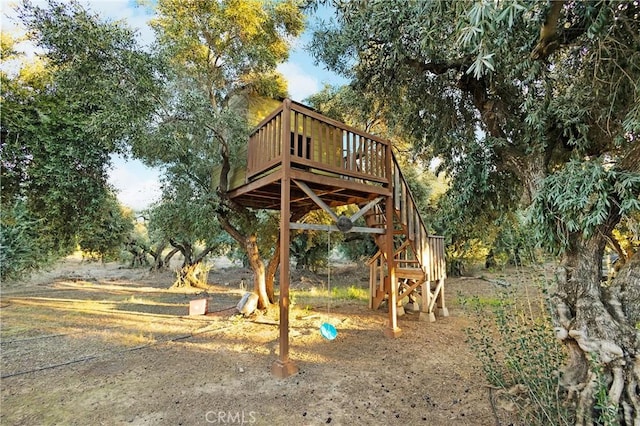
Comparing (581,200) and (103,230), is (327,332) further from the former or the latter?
(103,230)

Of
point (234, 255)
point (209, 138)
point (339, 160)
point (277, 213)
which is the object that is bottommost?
point (234, 255)

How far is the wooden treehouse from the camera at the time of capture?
405 centimetres

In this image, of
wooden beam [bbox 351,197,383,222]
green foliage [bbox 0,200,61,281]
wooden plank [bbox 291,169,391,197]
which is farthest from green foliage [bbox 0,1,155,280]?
wooden beam [bbox 351,197,383,222]

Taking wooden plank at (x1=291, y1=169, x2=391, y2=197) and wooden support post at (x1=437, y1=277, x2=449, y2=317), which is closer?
wooden plank at (x1=291, y1=169, x2=391, y2=197)

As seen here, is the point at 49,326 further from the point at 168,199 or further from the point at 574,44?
the point at 574,44

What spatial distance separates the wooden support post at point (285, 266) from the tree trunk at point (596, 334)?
9.45 feet

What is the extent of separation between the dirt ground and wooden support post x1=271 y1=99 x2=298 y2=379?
0.16 meters

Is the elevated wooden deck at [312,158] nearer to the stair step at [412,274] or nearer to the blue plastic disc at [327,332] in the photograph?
the stair step at [412,274]

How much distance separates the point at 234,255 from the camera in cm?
1691

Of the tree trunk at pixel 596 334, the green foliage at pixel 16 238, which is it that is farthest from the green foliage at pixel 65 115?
the tree trunk at pixel 596 334

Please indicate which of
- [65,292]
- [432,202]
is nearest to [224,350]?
[65,292]

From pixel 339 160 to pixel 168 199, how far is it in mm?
3863

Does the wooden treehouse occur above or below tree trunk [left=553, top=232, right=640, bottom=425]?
above

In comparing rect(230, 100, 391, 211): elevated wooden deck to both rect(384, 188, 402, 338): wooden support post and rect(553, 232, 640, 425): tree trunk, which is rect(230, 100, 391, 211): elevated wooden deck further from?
rect(553, 232, 640, 425): tree trunk
